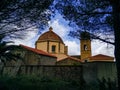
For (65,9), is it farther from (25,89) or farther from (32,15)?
(25,89)

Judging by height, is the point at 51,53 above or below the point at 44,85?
above

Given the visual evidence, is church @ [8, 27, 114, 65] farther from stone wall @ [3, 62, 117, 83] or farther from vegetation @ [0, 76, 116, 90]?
vegetation @ [0, 76, 116, 90]

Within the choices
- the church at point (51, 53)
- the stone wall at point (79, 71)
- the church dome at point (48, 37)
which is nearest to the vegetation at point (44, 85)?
the stone wall at point (79, 71)

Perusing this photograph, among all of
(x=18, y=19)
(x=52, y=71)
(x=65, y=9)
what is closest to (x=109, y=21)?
(x=65, y=9)

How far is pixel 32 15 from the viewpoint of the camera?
9969mm

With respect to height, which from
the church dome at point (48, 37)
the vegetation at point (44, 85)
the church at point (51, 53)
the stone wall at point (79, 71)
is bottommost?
the vegetation at point (44, 85)

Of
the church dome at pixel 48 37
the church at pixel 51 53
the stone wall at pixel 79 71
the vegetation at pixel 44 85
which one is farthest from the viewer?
the church dome at pixel 48 37

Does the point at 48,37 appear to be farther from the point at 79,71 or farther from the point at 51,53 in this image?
the point at 79,71

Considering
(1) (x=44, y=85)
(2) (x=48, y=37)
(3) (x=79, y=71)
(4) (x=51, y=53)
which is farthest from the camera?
(4) (x=51, y=53)

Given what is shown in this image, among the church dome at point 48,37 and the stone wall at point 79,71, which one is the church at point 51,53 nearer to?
the church dome at point 48,37

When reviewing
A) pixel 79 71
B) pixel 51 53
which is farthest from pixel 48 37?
pixel 79 71

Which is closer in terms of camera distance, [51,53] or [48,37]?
[48,37]

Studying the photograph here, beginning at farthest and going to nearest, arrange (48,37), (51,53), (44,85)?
1. (51,53)
2. (48,37)
3. (44,85)

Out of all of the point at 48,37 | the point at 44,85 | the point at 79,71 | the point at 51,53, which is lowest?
the point at 44,85
